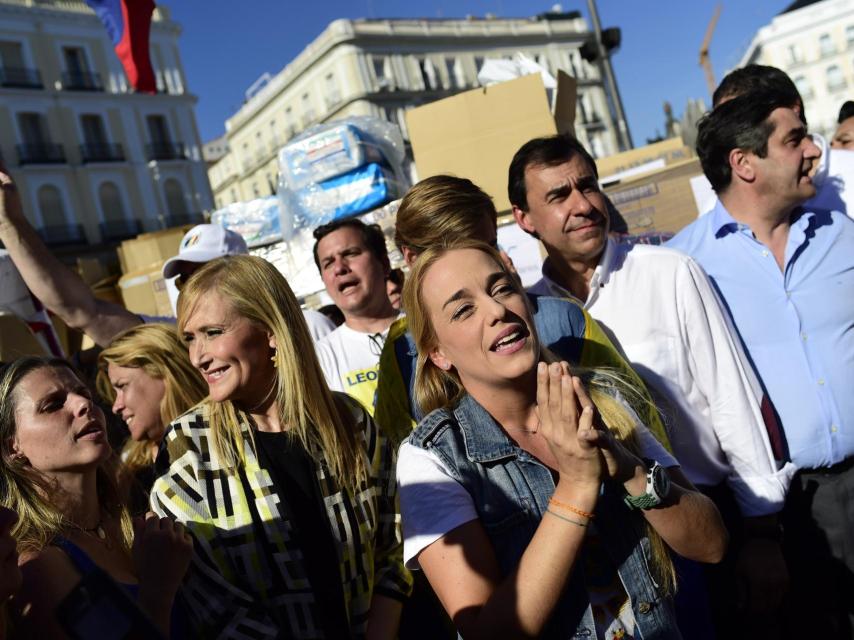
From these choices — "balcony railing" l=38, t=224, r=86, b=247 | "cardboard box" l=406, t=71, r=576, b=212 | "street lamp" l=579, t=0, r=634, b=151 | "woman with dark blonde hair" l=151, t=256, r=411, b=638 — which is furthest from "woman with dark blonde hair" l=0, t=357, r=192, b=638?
"balcony railing" l=38, t=224, r=86, b=247

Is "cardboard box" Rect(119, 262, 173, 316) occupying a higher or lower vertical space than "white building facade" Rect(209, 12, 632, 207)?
lower

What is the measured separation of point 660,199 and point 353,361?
239 centimetres

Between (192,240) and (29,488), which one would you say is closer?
(29,488)

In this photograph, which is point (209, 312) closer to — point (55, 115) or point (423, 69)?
point (55, 115)

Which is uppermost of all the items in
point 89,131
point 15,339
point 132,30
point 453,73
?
point 453,73

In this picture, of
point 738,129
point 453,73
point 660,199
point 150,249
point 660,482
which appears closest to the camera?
point 660,482

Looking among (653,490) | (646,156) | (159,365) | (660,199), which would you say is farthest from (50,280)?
(646,156)

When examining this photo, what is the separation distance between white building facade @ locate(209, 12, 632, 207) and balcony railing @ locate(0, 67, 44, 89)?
14.7 meters

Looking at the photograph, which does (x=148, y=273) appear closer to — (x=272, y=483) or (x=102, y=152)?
(x=272, y=483)

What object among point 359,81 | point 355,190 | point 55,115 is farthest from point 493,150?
point 359,81

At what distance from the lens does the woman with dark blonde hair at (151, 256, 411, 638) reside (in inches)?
75.1

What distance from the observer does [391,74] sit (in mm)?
42781

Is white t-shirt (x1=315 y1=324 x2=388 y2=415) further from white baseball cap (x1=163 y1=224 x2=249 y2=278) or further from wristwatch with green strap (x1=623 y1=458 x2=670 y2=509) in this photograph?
wristwatch with green strap (x1=623 y1=458 x2=670 y2=509)

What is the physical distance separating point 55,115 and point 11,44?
3243mm
